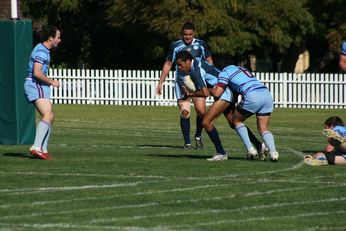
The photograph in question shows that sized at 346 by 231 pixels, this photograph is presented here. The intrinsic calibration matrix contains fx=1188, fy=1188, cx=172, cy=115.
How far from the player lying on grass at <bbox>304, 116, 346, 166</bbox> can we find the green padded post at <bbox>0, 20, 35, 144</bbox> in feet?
19.3

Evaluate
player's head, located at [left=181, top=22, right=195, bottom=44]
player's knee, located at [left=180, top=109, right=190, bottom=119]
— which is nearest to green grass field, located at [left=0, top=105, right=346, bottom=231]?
player's knee, located at [left=180, top=109, right=190, bottom=119]

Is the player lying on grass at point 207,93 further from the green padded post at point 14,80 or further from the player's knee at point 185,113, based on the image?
the green padded post at point 14,80

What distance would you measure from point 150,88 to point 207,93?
81.9 ft

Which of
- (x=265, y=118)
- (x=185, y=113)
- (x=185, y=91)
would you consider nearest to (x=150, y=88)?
(x=185, y=113)

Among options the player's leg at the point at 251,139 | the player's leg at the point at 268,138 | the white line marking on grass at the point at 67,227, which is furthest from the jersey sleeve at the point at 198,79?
the white line marking on grass at the point at 67,227

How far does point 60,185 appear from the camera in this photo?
42.3 ft

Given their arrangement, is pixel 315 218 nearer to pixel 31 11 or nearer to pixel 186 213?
pixel 186 213

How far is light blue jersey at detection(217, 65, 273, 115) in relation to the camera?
15.9 m

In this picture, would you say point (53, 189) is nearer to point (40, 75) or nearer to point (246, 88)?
point (40, 75)

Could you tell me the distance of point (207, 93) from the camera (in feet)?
56.9

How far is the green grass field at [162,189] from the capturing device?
404 inches

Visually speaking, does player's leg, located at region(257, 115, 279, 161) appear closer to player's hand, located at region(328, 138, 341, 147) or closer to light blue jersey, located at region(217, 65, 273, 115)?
light blue jersey, located at region(217, 65, 273, 115)

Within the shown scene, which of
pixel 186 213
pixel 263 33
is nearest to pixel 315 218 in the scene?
pixel 186 213

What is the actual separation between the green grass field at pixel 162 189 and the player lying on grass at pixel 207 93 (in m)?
0.30
